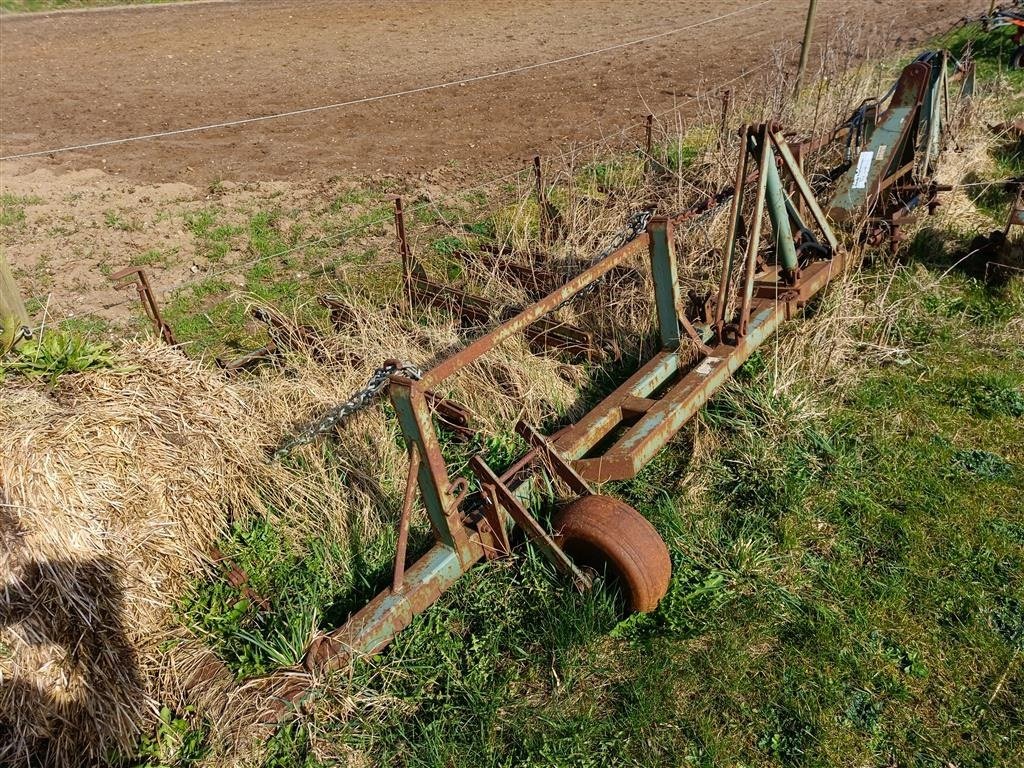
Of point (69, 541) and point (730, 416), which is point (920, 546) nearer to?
point (730, 416)

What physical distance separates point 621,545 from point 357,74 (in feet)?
48.1

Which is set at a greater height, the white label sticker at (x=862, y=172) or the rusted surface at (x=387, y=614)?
the white label sticker at (x=862, y=172)

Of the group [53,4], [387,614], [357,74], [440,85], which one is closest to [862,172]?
[387,614]

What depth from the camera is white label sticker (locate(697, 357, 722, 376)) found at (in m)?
4.74

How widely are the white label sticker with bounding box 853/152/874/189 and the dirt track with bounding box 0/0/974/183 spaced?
12.8 feet

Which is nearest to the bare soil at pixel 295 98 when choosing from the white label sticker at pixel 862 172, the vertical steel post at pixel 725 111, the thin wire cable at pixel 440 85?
the thin wire cable at pixel 440 85

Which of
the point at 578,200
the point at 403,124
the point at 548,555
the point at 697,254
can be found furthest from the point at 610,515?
the point at 403,124

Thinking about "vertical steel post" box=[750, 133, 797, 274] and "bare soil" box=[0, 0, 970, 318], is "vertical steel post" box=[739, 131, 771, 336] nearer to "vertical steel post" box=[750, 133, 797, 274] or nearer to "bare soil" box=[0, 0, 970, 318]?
"vertical steel post" box=[750, 133, 797, 274]

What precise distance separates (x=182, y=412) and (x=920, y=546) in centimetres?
418

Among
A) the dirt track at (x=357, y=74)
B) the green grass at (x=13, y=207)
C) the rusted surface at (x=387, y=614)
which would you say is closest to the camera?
the rusted surface at (x=387, y=614)

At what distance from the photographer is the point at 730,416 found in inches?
206

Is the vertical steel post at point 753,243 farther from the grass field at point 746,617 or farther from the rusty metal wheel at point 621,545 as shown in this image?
the rusty metal wheel at point 621,545

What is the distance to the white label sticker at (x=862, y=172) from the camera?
6.53m

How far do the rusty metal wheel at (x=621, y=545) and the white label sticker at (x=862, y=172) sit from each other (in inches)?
167
